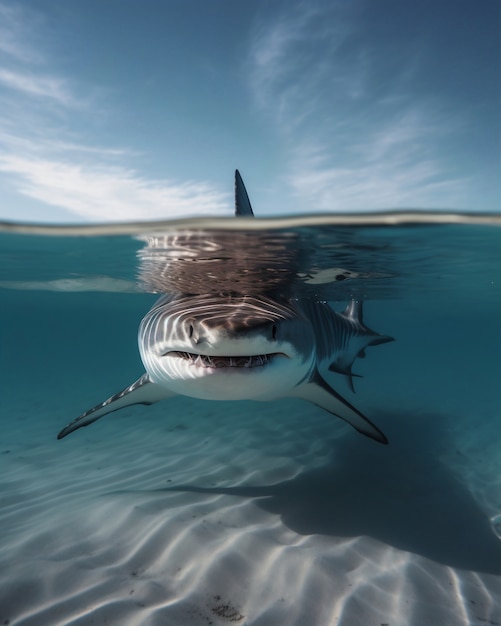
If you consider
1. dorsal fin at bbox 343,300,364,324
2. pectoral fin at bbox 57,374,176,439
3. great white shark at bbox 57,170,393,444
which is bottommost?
pectoral fin at bbox 57,374,176,439

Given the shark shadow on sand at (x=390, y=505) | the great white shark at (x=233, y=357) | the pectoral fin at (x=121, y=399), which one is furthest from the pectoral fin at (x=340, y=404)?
the pectoral fin at (x=121, y=399)

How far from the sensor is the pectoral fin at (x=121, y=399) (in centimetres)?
511

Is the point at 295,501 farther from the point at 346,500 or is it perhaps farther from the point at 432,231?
the point at 432,231

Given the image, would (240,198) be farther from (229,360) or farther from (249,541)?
(249,541)

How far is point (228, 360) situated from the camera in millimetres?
3445

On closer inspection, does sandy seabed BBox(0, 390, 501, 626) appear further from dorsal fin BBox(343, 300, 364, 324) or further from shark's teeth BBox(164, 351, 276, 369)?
dorsal fin BBox(343, 300, 364, 324)

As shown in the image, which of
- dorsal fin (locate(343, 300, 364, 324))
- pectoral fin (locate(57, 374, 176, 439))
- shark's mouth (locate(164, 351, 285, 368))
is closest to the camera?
shark's mouth (locate(164, 351, 285, 368))

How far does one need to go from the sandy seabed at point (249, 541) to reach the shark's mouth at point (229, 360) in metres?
1.87

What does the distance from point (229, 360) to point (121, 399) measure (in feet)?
8.51

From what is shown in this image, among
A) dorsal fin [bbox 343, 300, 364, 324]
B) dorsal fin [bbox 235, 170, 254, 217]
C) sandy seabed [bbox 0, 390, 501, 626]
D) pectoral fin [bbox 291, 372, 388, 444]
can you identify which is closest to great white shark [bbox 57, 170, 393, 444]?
pectoral fin [bbox 291, 372, 388, 444]

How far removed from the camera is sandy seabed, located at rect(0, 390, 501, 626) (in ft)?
10.3

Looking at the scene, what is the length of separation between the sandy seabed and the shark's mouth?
6.12 feet

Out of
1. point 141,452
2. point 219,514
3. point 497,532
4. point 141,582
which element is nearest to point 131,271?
point 141,452

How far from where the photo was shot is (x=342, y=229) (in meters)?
5.69
